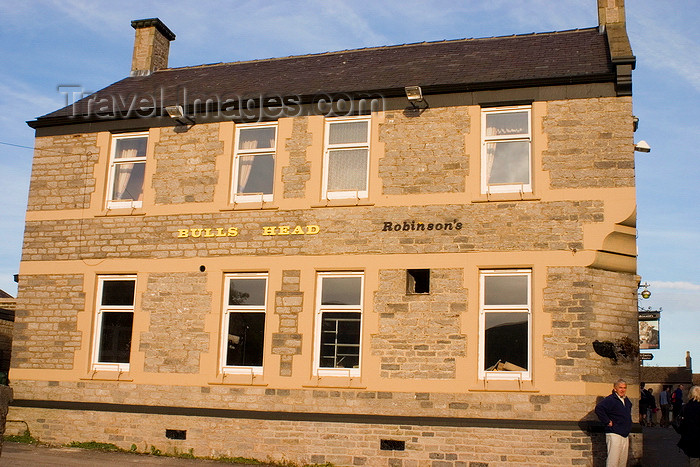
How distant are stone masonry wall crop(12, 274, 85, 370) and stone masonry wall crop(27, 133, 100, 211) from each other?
162 centimetres

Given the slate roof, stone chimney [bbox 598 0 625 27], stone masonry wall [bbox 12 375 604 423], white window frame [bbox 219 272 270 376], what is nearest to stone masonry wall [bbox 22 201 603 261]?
white window frame [bbox 219 272 270 376]

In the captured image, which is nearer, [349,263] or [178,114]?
[349,263]

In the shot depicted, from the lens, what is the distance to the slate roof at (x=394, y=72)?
14.5 m

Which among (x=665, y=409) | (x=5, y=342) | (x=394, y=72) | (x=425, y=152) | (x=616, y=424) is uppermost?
(x=394, y=72)

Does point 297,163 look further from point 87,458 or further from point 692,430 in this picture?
point 692,430

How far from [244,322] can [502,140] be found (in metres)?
5.92

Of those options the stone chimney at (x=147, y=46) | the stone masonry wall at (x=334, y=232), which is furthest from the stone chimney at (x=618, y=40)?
the stone chimney at (x=147, y=46)

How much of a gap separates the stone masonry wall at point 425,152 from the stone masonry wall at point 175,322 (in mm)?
4197

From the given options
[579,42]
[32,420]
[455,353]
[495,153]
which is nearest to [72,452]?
[32,420]

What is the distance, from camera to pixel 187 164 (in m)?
15.9

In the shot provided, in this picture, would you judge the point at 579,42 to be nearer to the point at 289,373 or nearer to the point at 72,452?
the point at 289,373

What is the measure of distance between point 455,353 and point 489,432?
1.41 meters

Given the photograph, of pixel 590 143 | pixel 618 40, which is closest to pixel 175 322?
pixel 590 143

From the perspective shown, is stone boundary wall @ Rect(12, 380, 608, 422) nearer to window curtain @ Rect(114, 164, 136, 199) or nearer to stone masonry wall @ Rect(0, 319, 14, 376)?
window curtain @ Rect(114, 164, 136, 199)
